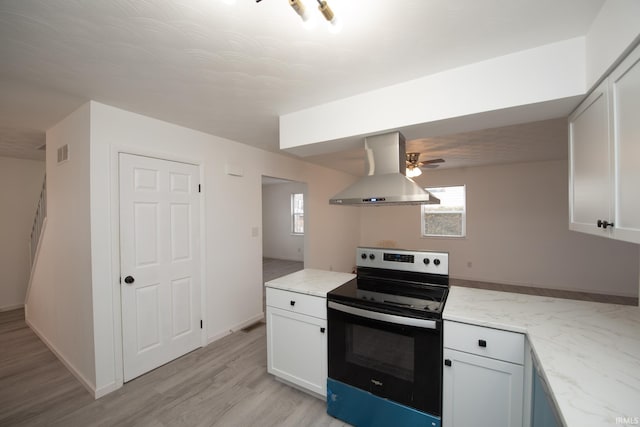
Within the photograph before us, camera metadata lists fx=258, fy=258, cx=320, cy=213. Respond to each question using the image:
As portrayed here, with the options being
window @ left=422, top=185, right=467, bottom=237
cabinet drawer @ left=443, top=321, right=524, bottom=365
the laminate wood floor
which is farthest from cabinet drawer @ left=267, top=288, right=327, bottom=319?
window @ left=422, top=185, right=467, bottom=237

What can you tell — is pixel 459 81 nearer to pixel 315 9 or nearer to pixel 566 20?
pixel 566 20

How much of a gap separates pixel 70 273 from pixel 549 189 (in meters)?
7.27

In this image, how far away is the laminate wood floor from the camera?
1.92 metres

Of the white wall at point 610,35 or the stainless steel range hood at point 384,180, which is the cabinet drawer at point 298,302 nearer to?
the stainless steel range hood at point 384,180

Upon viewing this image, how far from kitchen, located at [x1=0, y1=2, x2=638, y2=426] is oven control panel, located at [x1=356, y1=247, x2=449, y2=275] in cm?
126

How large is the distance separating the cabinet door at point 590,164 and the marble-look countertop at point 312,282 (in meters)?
1.63

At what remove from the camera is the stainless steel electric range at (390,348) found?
5.14 feet

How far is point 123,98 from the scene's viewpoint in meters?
2.10

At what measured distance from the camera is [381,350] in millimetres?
1745

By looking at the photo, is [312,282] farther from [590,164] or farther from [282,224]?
[282,224]

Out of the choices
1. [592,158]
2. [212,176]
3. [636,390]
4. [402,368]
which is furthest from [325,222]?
[636,390]

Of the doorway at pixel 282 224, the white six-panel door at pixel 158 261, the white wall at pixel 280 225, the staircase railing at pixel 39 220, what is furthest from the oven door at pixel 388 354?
the white wall at pixel 280 225

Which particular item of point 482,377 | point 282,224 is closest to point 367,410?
point 482,377

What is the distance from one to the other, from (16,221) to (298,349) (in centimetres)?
529
